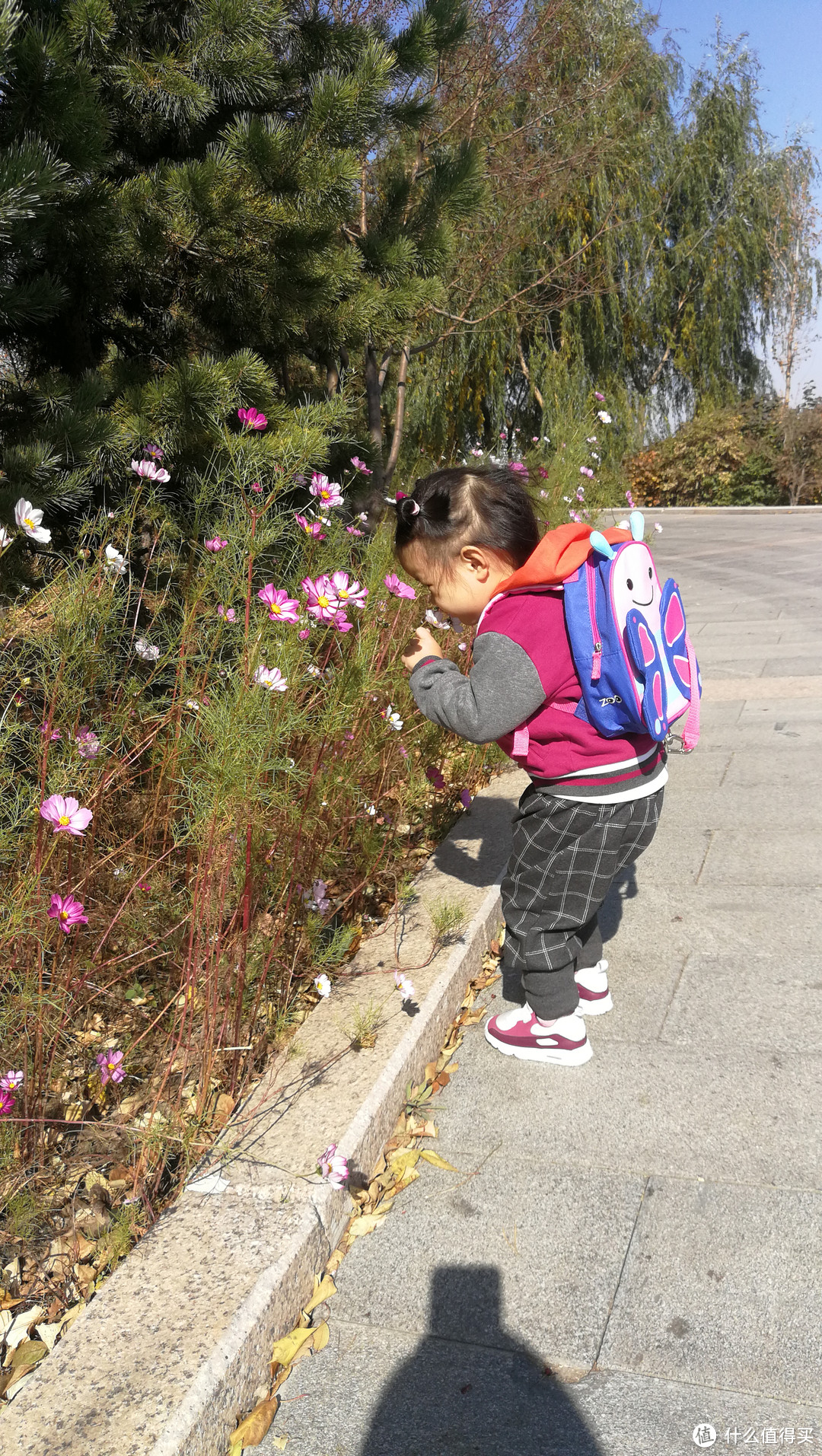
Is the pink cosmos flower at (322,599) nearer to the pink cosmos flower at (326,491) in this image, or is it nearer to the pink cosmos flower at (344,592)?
the pink cosmos flower at (344,592)

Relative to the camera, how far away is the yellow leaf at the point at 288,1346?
1648 millimetres

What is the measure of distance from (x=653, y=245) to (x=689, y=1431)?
1720cm

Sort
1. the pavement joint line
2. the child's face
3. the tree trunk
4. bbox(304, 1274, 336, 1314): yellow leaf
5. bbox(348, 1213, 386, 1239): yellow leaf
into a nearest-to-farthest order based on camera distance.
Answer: the pavement joint line → bbox(304, 1274, 336, 1314): yellow leaf → bbox(348, 1213, 386, 1239): yellow leaf → the child's face → the tree trunk

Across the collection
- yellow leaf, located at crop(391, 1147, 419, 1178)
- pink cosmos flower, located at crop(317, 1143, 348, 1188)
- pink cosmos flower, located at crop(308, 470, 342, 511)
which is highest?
pink cosmos flower, located at crop(308, 470, 342, 511)

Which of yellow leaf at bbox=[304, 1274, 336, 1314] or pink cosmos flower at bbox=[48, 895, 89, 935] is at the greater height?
pink cosmos flower at bbox=[48, 895, 89, 935]

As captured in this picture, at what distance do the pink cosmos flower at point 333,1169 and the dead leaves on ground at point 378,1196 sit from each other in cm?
16

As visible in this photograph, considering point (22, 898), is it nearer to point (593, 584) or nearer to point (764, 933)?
point (593, 584)

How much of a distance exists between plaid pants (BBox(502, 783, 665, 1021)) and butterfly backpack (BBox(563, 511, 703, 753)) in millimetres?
218

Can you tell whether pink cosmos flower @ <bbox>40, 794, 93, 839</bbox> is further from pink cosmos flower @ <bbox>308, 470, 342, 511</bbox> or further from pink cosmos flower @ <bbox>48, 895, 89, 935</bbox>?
pink cosmos flower @ <bbox>308, 470, 342, 511</bbox>

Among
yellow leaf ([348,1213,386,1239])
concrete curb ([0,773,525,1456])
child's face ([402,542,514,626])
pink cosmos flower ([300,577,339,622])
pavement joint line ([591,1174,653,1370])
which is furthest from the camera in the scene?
child's face ([402,542,514,626])

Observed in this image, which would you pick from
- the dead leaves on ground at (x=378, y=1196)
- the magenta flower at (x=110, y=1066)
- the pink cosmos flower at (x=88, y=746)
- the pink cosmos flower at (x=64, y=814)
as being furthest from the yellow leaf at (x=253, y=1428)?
the pink cosmos flower at (x=88, y=746)

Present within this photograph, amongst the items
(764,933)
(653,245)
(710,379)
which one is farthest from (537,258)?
(764,933)

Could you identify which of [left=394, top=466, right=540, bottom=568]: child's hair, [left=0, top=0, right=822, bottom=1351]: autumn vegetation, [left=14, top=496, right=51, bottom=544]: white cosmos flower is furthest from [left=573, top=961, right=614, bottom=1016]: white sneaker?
[left=14, top=496, right=51, bottom=544]: white cosmos flower

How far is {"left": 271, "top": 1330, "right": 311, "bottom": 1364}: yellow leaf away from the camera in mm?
1648
